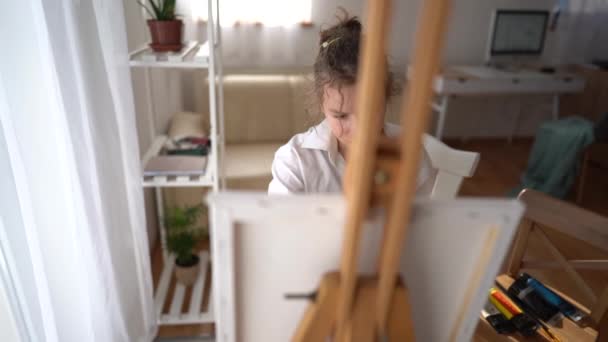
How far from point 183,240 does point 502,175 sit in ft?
7.90

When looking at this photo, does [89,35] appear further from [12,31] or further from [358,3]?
[358,3]

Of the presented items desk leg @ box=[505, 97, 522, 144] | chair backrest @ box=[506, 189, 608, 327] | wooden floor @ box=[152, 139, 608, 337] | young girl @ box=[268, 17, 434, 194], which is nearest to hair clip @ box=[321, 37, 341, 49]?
young girl @ box=[268, 17, 434, 194]

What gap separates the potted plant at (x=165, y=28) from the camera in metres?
1.34

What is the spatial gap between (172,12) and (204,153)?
0.57m

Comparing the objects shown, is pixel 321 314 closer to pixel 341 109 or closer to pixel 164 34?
pixel 341 109

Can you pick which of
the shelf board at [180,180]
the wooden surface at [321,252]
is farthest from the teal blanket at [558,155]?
the wooden surface at [321,252]

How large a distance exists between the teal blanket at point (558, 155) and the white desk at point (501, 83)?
21.1 inches

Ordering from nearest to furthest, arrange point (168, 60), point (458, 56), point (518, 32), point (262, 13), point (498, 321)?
point (498, 321)
point (168, 60)
point (262, 13)
point (518, 32)
point (458, 56)

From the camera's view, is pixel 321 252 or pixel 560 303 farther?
pixel 560 303

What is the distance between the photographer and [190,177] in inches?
56.3

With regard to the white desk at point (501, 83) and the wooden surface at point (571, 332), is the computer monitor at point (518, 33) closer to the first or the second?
the white desk at point (501, 83)

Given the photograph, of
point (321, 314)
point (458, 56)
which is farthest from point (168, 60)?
point (458, 56)

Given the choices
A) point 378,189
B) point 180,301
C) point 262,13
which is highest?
point 262,13

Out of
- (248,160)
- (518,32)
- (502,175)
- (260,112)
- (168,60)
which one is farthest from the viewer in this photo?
(518,32)
